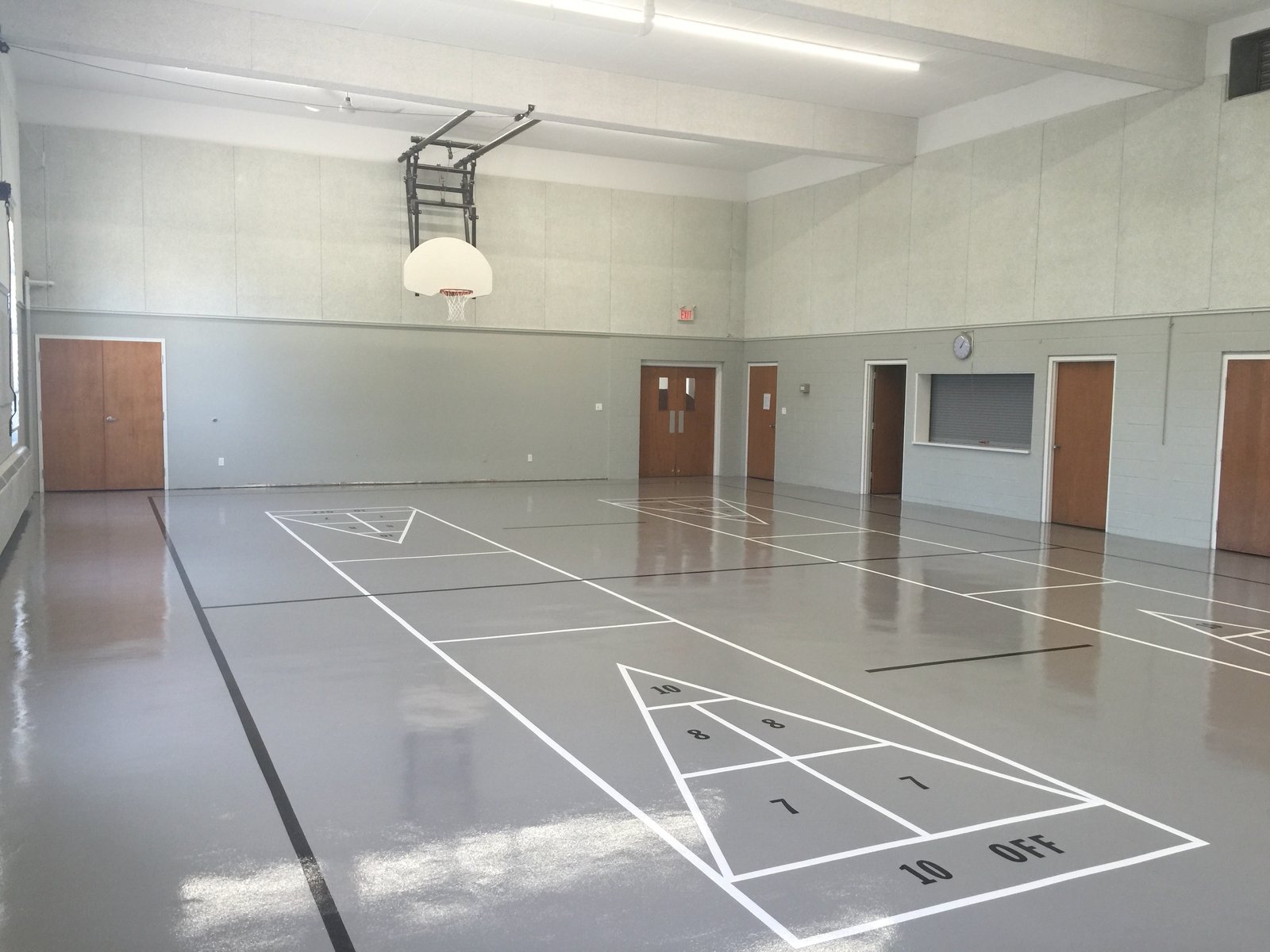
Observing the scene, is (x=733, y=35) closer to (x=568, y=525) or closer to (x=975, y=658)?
(x=568, y=525)

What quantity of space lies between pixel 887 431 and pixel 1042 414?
369 cm

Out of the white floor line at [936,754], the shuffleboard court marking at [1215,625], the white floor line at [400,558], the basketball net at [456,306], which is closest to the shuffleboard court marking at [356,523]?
the white floor line at [400,558]

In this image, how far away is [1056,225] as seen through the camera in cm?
1325

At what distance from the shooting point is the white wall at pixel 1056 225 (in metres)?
11.2

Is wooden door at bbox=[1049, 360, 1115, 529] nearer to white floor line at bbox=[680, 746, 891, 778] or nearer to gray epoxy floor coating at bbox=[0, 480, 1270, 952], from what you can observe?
gray epoxy floor coating at bbox=[0, 480, 1270, 952]

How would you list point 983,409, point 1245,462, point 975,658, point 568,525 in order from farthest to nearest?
point 983,409
point 568,525
point 1245,462
point 975,658

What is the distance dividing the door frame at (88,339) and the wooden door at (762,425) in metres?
10.7

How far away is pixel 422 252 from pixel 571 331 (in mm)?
3834

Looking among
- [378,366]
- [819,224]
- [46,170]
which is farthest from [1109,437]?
[46,170]

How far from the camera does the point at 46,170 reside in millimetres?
14477

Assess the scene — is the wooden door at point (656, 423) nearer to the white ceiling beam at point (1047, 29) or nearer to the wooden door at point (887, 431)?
the wooden door at point (887, 431)

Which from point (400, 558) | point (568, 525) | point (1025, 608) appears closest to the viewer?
point (1025, 608)

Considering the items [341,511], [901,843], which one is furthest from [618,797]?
[341,511]

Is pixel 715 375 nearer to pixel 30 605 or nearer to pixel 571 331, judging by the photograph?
pixel 571 331
